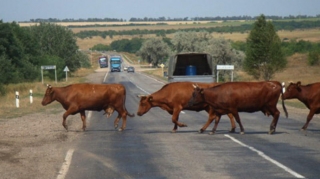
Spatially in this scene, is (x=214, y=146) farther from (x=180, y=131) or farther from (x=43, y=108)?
(x=43, y=108)

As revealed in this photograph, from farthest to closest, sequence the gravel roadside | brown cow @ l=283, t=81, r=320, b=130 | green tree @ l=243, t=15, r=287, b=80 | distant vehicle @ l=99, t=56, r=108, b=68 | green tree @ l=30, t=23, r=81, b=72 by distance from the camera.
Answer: distant vehicle @ l=99, t=56, r=108, b=68, green tree @ l=30, t=23, r=81, b=72, green tree @ l=243, t=15, r=287, b=80, brown cow @ l=283, t=81, r=320, b=130, the gravel roadside

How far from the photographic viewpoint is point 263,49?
72.8 metres

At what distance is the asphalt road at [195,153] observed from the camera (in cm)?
1327

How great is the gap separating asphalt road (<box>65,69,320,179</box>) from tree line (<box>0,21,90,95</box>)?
35539 mm

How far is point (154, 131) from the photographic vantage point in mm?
22094

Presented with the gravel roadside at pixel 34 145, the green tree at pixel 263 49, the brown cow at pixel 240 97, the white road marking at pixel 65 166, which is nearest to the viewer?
the white road marking at pixel 65 166

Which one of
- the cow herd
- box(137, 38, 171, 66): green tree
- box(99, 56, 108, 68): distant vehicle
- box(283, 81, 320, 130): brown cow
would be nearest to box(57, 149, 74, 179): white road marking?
the cow herd

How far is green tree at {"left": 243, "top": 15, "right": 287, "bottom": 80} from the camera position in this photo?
7256cm

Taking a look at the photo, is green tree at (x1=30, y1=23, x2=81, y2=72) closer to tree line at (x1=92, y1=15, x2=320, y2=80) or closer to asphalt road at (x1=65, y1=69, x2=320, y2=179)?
tree line at (x1=92, y1=15, x2=320, y2=80)

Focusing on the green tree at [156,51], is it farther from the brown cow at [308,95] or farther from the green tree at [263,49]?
the brown cow at [308,95]

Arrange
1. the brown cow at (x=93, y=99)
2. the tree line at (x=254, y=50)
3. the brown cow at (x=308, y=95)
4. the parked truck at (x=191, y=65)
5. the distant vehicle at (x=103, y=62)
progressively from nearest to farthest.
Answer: the brown cow at (x=308, y=95), the brown cow at (x=93, y=99), the parked truck at (x=191, y=65), the tree line at (x=254, y=50), the distant vehicle at (x=103, y=62)

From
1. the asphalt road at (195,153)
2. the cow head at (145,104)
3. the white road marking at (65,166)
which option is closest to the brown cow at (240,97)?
the asphalt road at (195,153)

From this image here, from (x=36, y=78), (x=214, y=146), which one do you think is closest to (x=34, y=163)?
(x=214, y=146)

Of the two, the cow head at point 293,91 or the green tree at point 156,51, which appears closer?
the cow head at point 293,91
